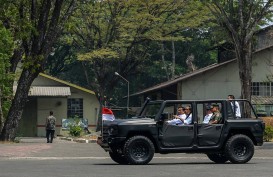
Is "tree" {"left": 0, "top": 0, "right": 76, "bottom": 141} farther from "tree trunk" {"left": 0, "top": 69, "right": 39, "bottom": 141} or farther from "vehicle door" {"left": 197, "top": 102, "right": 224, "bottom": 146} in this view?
"vehicle door" {"left": 197, "top": 102, "right": 224, "bottom": 146}

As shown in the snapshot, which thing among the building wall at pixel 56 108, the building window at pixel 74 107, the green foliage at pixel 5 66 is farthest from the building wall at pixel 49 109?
the green foliage at pixel 5 66

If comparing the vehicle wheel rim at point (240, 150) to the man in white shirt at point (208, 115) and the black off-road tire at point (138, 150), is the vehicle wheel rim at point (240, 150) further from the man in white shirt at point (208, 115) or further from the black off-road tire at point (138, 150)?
the black off-road tire at point (138, 150)

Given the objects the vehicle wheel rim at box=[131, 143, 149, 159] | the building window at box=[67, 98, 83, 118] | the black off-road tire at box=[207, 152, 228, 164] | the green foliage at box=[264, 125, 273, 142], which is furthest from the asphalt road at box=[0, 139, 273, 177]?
the building window at box=[67, 98, 83, 118]

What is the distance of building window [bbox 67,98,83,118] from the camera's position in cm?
6222

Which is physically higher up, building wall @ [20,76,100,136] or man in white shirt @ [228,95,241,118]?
building wall @ [20,76,100,136]

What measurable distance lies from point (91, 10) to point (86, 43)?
2.78 metres

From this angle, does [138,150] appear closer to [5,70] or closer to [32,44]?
[32,44]

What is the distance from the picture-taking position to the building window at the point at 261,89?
5056 cm

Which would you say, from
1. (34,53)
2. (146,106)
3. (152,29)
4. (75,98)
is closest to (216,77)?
(152,29)

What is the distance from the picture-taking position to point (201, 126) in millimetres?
19812

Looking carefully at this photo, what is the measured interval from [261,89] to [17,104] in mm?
23578

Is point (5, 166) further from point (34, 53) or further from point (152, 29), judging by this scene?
point (152, 29)

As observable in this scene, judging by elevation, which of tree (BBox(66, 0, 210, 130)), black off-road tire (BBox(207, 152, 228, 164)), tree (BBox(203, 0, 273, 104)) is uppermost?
tree (BBox(66, 0, 210, 130))

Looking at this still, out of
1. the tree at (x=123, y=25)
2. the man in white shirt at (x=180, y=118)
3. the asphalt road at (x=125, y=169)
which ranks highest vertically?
the tree at (x=123, y=25)
